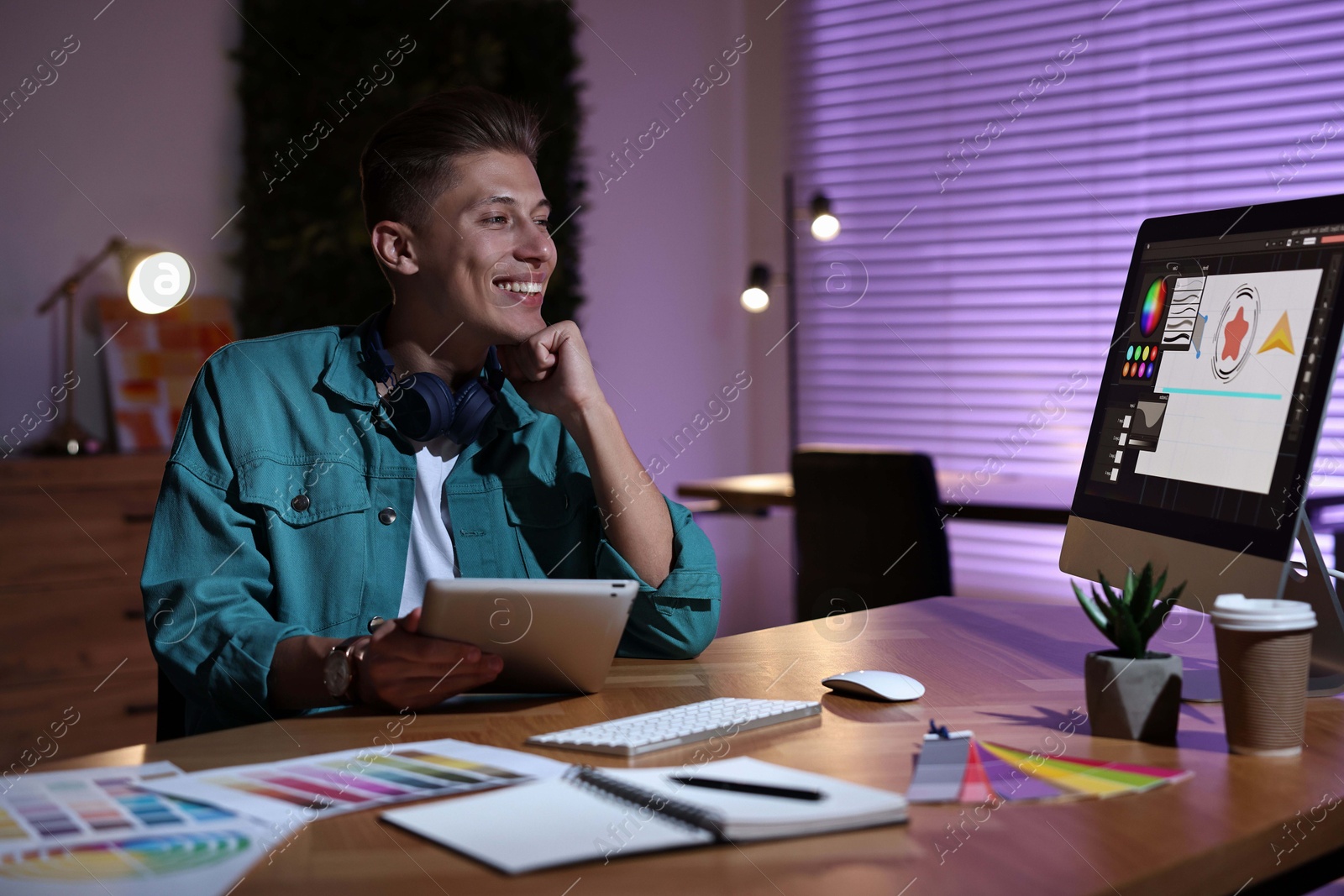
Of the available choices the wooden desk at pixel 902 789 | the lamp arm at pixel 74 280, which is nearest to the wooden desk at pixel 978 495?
the wooden desk at pixel 902 789

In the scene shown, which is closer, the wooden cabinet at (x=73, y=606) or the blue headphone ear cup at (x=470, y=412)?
the blue headphone ear cup at (x=470, y=412)

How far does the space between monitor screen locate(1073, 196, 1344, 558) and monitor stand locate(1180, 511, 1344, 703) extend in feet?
0.34

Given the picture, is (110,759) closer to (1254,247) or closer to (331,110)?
(1254,247)

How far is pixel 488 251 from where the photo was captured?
5.88ft

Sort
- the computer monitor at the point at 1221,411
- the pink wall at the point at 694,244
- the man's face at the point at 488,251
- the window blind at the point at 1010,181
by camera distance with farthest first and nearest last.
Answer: the pink wall at the point at 694,244 < the window blind at the point at 1010,181 < the man's face at the point at 488,251 < the computer monitor at the point at 1221,411

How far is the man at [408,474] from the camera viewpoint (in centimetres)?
139

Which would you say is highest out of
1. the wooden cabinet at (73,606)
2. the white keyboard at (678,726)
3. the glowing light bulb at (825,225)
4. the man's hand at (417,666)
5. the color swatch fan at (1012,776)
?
the glowing light bulb at (825,225)

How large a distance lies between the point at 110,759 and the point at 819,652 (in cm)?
84

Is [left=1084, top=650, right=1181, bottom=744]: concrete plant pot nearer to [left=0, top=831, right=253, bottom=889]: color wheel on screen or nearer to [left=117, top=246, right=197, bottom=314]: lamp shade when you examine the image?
[left=0, top=831, right=253, bottom=889]: color wheel on screen

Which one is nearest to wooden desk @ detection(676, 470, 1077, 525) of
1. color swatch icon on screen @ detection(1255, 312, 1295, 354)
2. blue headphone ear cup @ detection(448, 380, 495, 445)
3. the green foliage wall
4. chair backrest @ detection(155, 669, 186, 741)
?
the green foliage wall

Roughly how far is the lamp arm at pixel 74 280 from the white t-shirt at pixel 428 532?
2.22 m

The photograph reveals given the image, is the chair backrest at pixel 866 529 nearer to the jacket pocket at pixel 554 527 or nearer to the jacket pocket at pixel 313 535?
the jacket pocket at pixel 554 527

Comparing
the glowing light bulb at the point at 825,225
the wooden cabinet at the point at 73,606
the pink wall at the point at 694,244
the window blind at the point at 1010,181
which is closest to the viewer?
the wooden cabinet at the point at 73,606

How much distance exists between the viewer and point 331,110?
12.7ft
